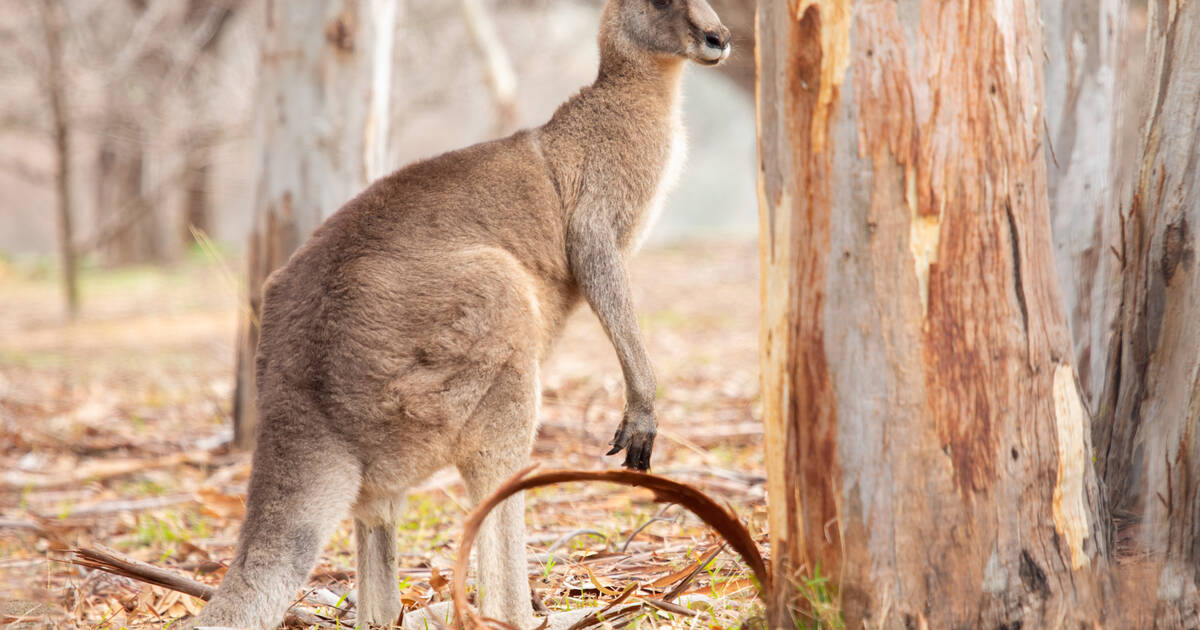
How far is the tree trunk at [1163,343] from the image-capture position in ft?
7.55

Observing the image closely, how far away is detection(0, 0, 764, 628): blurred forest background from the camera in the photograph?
359cm

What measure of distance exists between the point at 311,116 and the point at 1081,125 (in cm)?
349

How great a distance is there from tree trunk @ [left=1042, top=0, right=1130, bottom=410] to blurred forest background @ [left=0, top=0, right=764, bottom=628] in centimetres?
108

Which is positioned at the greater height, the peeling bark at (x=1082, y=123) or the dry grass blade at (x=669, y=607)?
the peeling bark at (x=1082, y=123)

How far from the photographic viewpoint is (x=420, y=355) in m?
2.61

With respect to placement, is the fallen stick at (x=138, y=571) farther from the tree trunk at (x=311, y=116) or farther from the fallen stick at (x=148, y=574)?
the tree trunk at (x=311, y=116)

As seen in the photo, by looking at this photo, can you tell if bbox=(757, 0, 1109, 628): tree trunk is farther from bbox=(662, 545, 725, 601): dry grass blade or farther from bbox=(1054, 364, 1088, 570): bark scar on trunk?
bbox=(662, 545, 725, 601): dry grass blade

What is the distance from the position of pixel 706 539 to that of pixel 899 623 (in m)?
1.33

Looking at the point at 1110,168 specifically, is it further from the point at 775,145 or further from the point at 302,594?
the point at 302,594

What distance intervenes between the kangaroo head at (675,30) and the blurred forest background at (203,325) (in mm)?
315

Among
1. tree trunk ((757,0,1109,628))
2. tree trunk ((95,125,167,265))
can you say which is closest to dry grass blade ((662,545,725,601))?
tree trunk ((757,0,1109,628))

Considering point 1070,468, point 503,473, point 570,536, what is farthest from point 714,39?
point 1070,468

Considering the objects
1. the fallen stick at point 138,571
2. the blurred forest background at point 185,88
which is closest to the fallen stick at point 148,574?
the fallen stick at point 138,571

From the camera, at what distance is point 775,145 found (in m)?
2.17
